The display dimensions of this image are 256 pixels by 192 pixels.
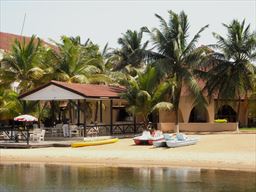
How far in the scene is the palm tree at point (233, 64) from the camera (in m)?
40.8

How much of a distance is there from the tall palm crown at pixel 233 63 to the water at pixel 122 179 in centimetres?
1809

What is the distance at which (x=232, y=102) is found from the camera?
4497cm

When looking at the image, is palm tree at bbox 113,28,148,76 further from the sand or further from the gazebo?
the sand

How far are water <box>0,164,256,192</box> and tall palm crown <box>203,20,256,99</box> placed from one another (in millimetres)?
18086

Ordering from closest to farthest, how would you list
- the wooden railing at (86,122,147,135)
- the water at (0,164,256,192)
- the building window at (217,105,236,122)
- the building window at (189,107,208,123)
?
the water at (0,164,256,192) → the wooden railing at (86,122,147,135) → the building window at (189,107,208,123) → the building window at (217,105,236,122)

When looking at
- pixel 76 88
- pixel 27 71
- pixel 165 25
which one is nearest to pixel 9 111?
pixel 27 71

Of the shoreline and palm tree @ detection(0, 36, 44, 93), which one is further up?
palm tree @ detection(0, 36, 44, 93)

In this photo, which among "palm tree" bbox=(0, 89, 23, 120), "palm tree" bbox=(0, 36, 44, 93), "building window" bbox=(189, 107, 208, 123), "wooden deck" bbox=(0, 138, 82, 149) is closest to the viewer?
"wooden deck" bbox=(0, 138, 82, 149)

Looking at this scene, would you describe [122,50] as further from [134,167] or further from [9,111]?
[134,167]

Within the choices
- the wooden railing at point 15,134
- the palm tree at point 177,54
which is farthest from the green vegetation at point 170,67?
the wooden railing at point 15,134

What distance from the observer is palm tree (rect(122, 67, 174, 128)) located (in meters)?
36.8

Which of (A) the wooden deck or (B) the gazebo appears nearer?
(A) the wooden deck

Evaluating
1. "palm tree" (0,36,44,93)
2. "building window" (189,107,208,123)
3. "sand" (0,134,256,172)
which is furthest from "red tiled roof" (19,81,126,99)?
"building window" (189,107,208,123)

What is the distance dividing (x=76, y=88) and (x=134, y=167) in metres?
10.6
